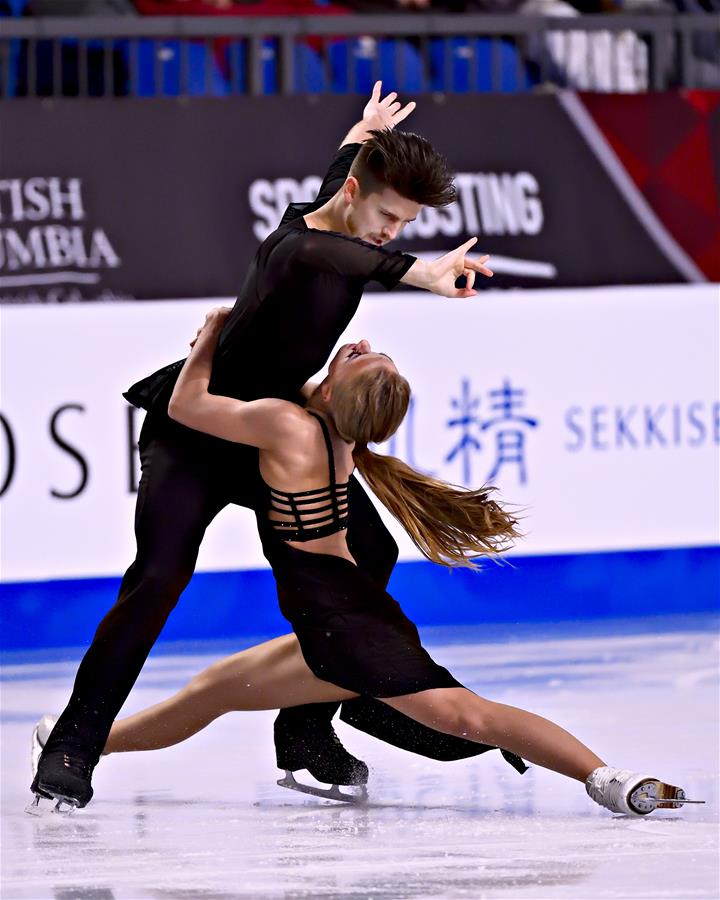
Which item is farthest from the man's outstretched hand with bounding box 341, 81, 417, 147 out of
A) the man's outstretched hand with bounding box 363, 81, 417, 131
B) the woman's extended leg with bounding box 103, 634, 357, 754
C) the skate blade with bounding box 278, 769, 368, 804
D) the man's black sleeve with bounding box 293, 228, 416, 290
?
the skate blade with bounding box 278, 769, 368, 804

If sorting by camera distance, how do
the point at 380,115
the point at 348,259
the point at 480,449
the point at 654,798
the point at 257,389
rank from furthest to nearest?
the point at 480,449, the point at 380,115, the point at 257,389, the point at 654,798, the point at 348,259

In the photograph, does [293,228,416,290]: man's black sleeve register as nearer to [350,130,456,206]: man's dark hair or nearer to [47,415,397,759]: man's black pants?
[350,130,456,206]: man's dark hair

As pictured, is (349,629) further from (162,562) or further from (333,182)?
(333,182)

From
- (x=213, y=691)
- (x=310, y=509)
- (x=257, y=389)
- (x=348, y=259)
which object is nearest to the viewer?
(x=348, y=259)

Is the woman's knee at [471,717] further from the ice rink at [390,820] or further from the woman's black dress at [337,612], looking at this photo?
the ice rink at [390,820]

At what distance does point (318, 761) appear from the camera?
14.1 ft

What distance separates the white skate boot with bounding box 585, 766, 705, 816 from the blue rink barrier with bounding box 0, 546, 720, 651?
2.56 m

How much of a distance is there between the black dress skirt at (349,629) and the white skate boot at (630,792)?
0.36 metres

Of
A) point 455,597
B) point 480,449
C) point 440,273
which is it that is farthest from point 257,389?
point 455,597

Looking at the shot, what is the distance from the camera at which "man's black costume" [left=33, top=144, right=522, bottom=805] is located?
3918mm

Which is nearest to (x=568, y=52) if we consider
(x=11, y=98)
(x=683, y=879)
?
(x=11, y=98)

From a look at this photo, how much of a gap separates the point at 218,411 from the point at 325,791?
0.96 meters

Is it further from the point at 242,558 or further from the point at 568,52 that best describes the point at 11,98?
the point at 568,52

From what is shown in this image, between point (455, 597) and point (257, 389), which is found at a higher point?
point (257, 389)
